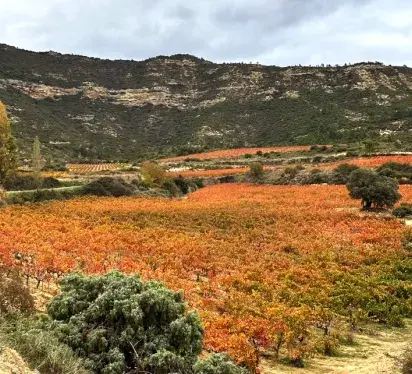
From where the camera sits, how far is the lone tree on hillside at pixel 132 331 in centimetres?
658

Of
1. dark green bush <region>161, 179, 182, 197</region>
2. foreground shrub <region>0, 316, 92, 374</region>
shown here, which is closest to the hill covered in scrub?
dark green bush <region>161, 179, 182, 197</region>

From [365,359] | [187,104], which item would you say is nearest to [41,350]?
[365,359]

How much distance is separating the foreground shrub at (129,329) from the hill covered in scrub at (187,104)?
72.7 meters

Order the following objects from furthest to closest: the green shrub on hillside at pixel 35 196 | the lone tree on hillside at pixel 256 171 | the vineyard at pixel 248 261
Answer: the lone tree on hillside at pixel 256 171 < the green shrub on hillside at pixel 35 196 < the vineyard at pixel 248 261

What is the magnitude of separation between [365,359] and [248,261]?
311 inches

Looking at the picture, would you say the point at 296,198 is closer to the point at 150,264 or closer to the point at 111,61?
the point at 150,264

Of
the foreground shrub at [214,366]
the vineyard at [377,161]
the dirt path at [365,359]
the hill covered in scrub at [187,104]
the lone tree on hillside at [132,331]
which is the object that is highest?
the hill covered in scrub at [187,104]

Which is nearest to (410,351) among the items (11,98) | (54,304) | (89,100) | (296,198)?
(54,304)

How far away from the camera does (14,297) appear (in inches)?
336

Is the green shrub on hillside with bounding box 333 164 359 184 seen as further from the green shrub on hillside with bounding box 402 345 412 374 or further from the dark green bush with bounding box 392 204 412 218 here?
the green shrub on hillside with bounding box 402 345 412 374

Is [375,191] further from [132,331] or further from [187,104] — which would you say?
[187,104]

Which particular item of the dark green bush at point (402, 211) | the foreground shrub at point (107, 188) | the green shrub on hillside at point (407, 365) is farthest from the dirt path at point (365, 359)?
the foreground shrub at point (107, 188)

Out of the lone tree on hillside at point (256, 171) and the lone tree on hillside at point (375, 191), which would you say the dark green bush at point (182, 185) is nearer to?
the lone tree on hillside at point (256, 171)

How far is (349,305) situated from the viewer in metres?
12.8
